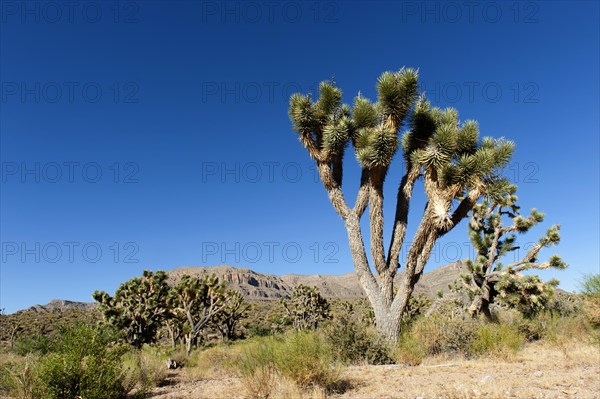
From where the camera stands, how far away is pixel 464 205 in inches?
481

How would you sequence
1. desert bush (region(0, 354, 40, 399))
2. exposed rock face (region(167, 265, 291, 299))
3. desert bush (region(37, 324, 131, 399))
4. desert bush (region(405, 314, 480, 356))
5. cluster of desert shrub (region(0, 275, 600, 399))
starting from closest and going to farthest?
desert bush (region(37, 324, 131, 399))
cluster of desert shrub (region(0, 275, 600, 399))
desert bush (region(0, 354, 40, 399))
desert bush (region(405, 314, 480, 356))
exposed rock face (region(167, 265, 291, 299))

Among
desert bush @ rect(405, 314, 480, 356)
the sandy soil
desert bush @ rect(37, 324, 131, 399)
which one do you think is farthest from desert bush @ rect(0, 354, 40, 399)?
desert bush @ rect(405, 314, 480, 356)

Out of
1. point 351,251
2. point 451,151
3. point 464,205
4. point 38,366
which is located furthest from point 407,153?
point 38,366

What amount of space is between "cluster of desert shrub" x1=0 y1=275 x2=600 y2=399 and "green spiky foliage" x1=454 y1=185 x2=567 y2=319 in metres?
0.77

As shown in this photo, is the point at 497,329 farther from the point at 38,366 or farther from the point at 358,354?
the point at 38,366

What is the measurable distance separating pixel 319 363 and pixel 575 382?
14.6 feet

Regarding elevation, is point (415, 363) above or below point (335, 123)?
below

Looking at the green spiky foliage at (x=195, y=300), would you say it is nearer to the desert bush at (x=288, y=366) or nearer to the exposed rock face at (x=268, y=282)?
the desert bush at (x=288, y=366)

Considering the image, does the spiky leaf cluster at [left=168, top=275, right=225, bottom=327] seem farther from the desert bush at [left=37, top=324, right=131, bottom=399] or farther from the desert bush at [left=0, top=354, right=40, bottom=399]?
the desert bush at [left=37, top=324, right=131, bottom=399]

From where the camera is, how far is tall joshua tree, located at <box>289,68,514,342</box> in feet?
39.2

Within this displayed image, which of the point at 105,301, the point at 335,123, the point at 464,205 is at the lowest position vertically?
the point at 105,301

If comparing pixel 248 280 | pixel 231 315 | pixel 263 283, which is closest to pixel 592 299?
pixel 231 315

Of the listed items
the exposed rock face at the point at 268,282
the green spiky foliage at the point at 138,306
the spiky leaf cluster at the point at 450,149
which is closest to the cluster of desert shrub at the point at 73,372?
the spiky leaf cluster at the point at 450,149

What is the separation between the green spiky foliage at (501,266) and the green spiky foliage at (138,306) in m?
19.1
